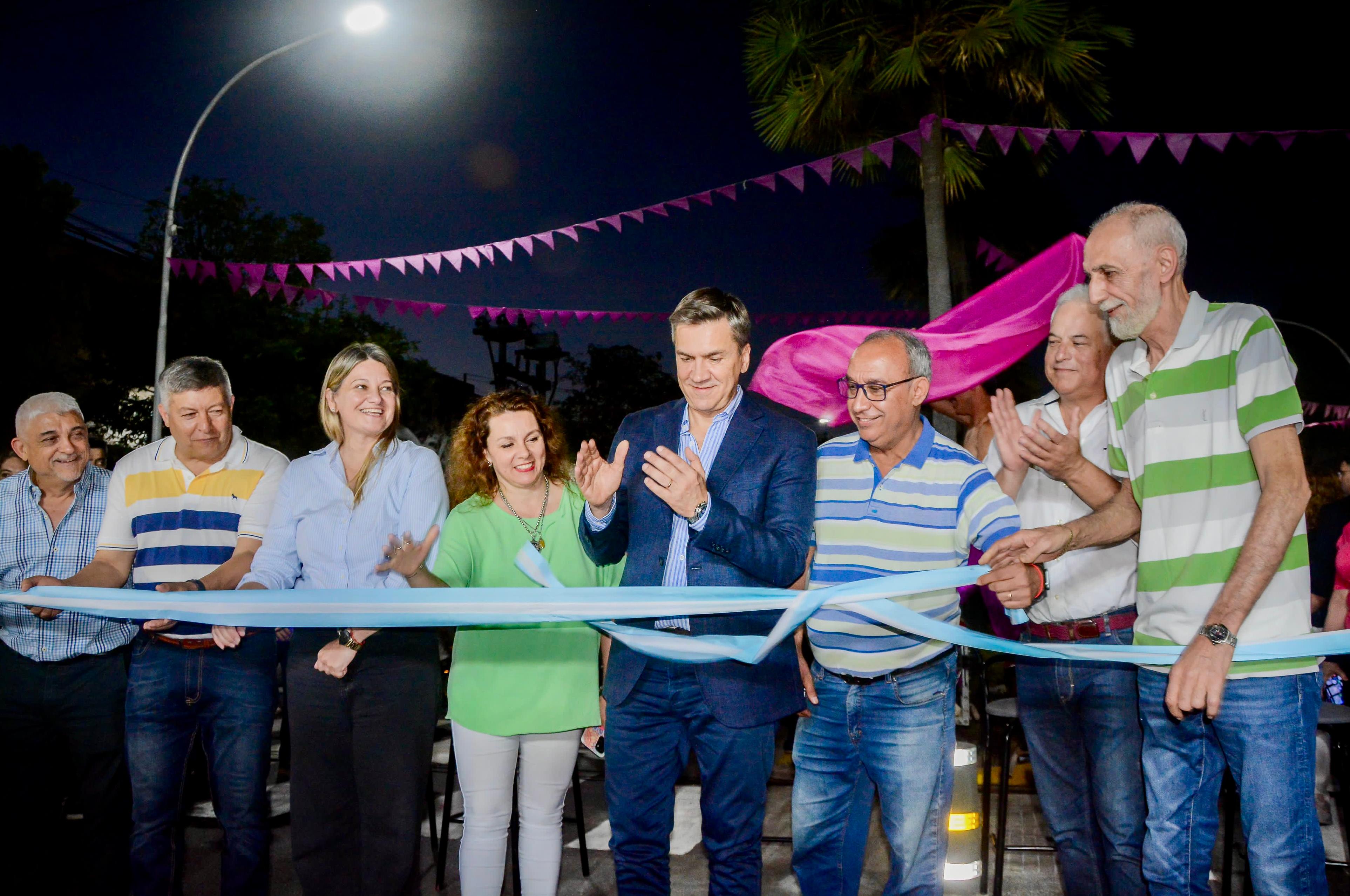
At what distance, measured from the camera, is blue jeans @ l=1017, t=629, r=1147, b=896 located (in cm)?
277

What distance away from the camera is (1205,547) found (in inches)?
89.3

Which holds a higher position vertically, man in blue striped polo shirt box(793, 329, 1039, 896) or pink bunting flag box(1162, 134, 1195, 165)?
pink bunting flag box(1162, 134, 1195, 165)

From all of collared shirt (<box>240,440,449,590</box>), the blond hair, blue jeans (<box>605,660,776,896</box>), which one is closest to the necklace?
collared shirt (<box>240,440,449,590</box>)

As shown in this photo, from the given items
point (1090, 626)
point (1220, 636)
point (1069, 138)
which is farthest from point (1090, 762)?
point (1069, 138)

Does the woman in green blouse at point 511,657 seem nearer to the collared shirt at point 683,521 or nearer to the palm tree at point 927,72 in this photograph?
the collared shirt at point 683,521

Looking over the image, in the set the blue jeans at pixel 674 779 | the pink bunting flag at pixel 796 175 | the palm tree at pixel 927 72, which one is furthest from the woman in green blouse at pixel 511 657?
the palm tree at pixel 927 72

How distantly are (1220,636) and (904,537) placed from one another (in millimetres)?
815

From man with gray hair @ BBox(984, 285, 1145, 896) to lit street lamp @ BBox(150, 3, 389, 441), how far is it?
24.3 ft

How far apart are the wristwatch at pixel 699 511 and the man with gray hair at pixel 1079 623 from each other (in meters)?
0.94

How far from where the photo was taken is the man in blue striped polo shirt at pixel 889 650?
2631 mm

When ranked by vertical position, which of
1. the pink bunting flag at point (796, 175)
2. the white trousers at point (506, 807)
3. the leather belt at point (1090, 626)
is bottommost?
the white trousers at point (506, 807)

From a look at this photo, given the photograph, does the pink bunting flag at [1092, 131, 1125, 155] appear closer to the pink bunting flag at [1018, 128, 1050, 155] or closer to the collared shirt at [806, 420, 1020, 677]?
the pink bunting flag at [1018, 128, 1050, 155]

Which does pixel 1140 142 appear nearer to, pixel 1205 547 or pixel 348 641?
pixel 1205 547

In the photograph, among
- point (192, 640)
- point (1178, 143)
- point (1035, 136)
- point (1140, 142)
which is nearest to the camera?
point (192, 640)
